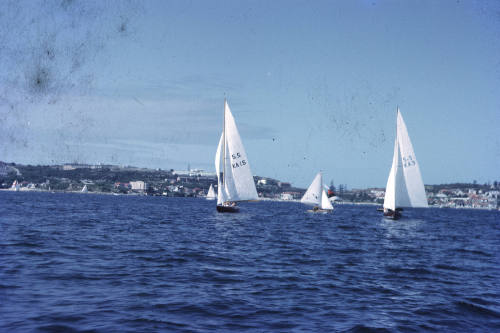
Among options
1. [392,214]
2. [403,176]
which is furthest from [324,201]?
[403,176]

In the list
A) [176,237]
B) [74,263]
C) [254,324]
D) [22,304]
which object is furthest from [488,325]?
[176,237]

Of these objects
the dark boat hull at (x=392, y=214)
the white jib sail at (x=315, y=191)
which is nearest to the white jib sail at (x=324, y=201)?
the white jib sail at (x=315, y=191)

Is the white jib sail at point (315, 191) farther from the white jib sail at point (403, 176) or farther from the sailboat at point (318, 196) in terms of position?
the white jib sail at point (403, 176)

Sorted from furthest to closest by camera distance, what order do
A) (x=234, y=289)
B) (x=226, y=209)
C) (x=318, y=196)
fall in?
(x=318, y=196) → (x=226, y=209) → (x=234, y=289)

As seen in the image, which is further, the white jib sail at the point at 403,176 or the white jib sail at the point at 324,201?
the white jib sail at the point at 324,201

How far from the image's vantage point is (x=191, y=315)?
11.1 metres

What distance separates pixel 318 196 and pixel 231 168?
34.4 m

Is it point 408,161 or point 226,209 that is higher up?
point 408,161

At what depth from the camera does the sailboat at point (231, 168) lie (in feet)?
182

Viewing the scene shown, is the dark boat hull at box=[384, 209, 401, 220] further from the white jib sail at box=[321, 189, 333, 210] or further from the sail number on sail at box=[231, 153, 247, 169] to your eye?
the sail number on sail at box=[231, 153, 247, 169]

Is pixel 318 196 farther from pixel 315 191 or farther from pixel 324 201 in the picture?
pixel 324 201

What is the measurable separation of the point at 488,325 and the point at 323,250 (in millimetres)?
14657

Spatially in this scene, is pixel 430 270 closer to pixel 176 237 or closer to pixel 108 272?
pixel 108 272

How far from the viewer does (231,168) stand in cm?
5616
